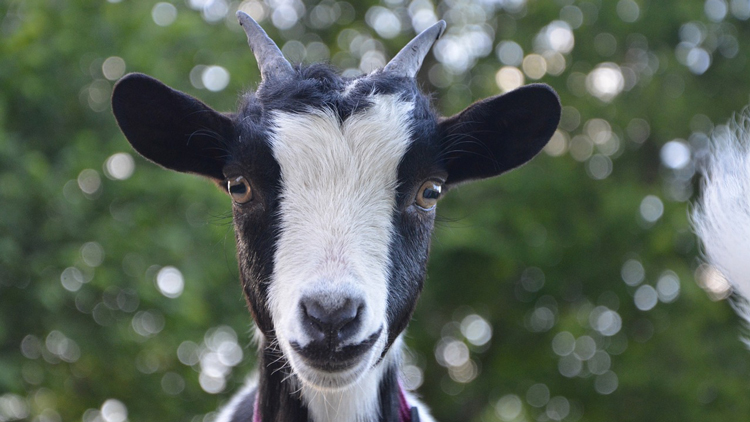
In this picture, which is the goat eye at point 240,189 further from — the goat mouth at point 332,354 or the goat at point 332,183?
the goat mouth at point 332,354

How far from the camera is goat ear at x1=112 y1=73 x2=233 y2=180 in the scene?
317 centimetres

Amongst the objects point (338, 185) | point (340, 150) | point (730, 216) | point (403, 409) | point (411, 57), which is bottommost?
point (403, 409)

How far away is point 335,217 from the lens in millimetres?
2822

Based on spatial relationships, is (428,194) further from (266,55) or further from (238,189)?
(266,55)

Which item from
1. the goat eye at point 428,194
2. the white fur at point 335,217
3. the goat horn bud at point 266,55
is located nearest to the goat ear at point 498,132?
the goat eye at point 428,194

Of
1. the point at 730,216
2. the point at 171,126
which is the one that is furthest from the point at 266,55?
the point at 730,216

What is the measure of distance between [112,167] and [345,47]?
17.6 ft

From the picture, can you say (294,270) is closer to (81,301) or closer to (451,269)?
(81,301)

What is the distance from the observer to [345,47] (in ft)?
40.3

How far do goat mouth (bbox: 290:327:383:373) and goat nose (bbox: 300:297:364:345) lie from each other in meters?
0.03

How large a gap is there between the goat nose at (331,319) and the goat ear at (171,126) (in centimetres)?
96

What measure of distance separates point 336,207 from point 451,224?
6893 millimetres

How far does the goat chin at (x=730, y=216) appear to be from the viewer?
11.6 feet

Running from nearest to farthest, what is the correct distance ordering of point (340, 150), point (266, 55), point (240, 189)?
1. point (340, 150)
2. point (240, 189)
3. point (266, 55)
